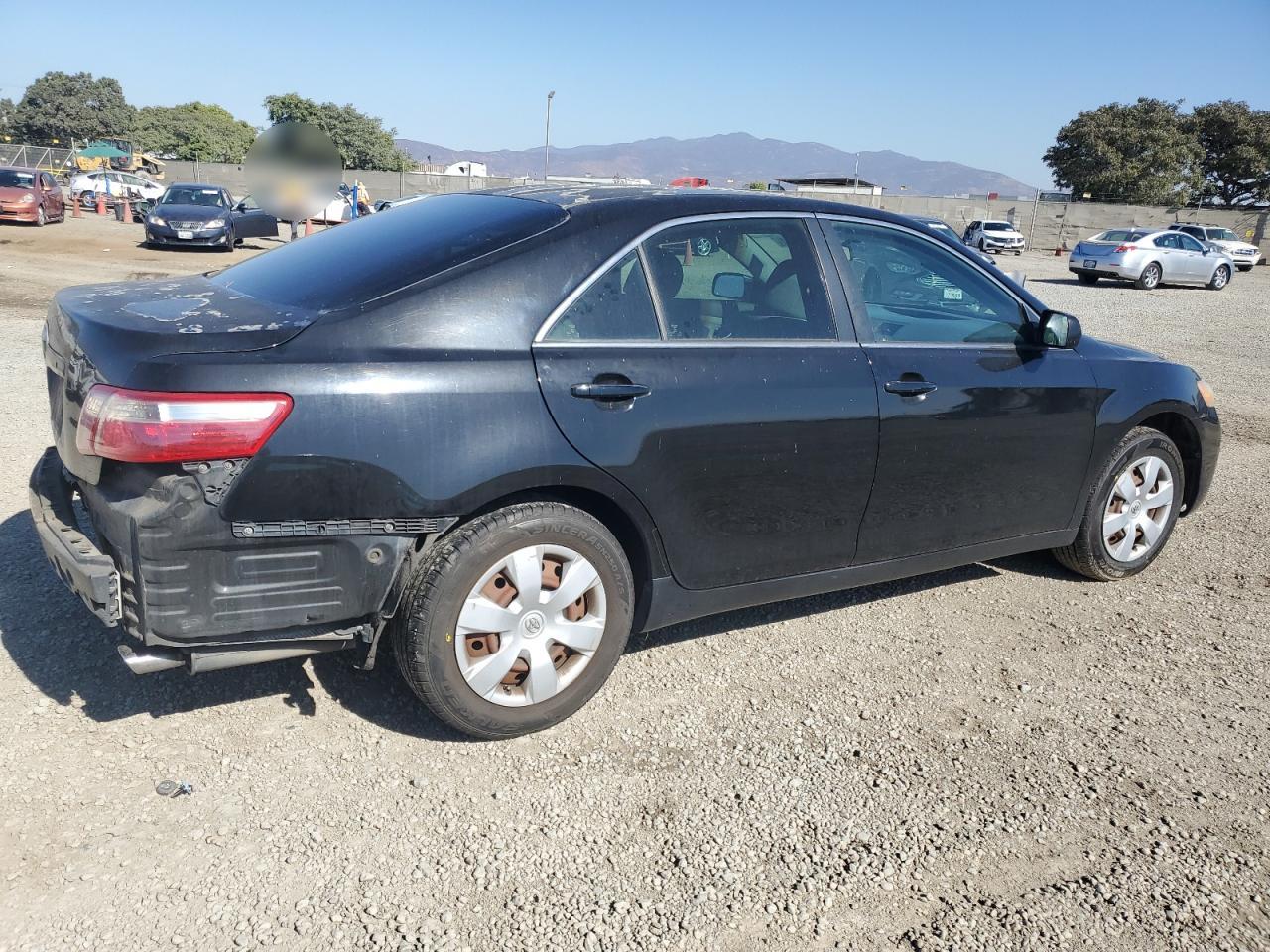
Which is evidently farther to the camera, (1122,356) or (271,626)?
(1122,356)

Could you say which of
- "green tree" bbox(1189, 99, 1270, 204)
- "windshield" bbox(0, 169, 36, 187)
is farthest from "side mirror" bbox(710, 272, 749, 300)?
"green tree" bbox(1189, 99, 1270, 204)

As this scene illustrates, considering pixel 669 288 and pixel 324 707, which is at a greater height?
pixel 669 288

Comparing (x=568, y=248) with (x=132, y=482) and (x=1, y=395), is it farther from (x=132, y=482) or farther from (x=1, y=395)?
(x=1, y=395)

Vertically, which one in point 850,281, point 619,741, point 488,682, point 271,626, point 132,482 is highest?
point 850,281

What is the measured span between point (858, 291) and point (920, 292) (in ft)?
1.62

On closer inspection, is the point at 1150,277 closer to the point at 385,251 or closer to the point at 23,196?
the point at 385,251

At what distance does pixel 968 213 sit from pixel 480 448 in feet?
174

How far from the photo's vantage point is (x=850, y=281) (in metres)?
3.76

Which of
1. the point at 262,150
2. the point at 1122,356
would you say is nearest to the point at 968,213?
the point at 262,150

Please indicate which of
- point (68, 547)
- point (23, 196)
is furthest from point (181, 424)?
point (23, 196)

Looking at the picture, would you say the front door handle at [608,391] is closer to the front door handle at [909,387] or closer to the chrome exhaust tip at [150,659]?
the front door handle at [909,387]

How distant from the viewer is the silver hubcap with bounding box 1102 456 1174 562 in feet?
15.3

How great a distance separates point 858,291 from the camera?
378 centimetres

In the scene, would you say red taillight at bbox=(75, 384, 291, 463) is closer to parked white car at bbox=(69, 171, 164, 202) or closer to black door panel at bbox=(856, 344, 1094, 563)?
black door panel at bbox=(856, 344, 1094, 563)
